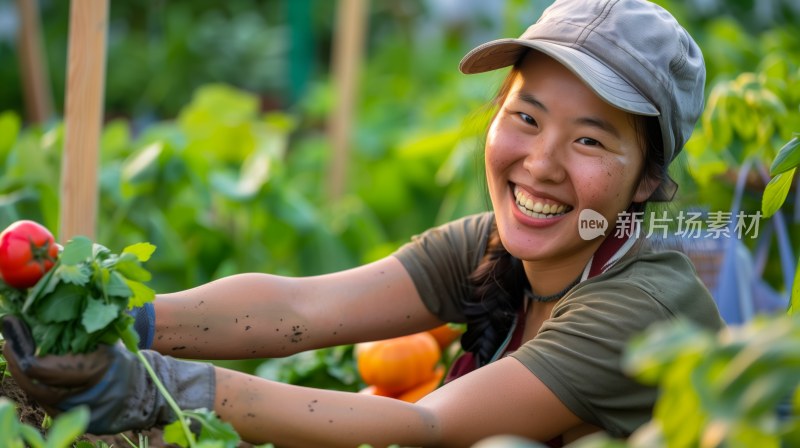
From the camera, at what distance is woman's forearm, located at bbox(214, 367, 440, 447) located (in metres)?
1.28

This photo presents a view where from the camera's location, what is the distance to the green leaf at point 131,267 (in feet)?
3.94

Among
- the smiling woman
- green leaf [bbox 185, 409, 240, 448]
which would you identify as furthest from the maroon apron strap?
green leaf [bbox 185, 409, 240, 448]

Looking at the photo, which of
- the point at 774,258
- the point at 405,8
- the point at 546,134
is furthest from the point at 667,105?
the point at 405,8

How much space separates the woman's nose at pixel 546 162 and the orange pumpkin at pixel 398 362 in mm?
571

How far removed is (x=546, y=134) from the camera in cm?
151

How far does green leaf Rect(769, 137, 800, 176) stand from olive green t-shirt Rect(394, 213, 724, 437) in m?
0.19

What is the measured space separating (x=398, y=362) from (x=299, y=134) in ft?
12.1

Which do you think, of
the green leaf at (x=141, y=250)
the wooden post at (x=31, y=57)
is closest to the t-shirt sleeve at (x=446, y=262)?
the green leaf at (x=141, y=250)

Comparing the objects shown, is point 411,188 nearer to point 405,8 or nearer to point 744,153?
point 744,153

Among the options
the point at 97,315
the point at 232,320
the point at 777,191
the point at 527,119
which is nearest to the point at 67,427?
the point at 97,315

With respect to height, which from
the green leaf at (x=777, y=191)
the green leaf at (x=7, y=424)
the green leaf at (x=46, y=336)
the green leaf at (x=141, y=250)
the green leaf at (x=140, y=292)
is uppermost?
the green leaf at (x=141, y=250)

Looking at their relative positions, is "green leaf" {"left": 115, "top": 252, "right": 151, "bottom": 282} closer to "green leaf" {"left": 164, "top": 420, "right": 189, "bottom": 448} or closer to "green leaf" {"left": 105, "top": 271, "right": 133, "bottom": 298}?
"green leaf" {"left": 105, "top": 271, "right": 133, "bottom": 298}

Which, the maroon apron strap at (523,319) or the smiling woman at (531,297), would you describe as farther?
the maroon apron strap at (523,319)

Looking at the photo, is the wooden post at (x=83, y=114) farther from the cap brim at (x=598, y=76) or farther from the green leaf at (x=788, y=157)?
the green leaf at (x=788, y=157)
